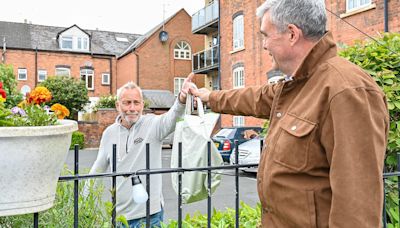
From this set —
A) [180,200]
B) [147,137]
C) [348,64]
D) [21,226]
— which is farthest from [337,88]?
[147,137]

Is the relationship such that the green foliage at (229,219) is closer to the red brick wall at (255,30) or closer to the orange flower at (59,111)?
the orange flower at (59,111)

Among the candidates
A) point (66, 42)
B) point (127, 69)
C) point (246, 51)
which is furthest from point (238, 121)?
point (66, 42)

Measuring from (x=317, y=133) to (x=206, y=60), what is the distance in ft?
75.8

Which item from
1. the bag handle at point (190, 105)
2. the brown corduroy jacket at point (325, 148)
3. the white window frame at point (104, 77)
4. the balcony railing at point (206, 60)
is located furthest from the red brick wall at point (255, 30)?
the white window frame at point (104, 77)

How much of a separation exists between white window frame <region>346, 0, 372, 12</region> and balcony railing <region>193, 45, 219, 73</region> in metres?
9.86

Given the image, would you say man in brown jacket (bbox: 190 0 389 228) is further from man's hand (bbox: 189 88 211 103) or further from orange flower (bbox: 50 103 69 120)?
orange flower (bbox: 50 103 69 120)

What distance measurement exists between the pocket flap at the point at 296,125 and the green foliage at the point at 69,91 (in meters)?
25.6

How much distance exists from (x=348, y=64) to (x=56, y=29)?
122ft

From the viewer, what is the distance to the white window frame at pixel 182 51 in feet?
111

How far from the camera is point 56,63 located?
32.6m

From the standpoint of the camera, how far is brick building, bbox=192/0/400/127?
13.0 m

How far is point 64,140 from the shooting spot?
1.45 meters

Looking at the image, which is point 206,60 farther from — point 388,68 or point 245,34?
point 388,68

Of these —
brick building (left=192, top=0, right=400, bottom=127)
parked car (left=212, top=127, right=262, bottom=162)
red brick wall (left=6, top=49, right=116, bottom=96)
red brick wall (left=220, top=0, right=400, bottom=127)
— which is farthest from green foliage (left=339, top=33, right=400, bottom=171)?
red brick wall (left=6, top=49, right=116, bottom=96)
